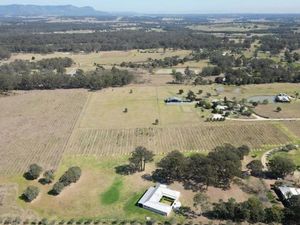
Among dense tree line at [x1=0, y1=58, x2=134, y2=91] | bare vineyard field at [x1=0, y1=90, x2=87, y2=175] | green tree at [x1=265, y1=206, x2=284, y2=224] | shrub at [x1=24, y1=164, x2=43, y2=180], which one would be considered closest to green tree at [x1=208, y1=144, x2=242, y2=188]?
green tree at [x1=265, y1=206, x2=284, y2=224]

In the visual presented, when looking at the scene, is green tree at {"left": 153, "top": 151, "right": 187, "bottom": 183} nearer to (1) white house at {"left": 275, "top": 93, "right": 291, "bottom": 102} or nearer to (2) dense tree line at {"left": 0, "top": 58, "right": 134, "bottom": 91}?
(1) white house at {"left": 275, "top": 93, "right": 291, "bottom": 102}

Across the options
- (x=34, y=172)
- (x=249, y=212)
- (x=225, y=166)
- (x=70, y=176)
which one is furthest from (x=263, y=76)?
(x=34, y=172)

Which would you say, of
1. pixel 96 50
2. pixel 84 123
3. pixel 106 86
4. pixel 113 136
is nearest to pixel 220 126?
pixel 113 136

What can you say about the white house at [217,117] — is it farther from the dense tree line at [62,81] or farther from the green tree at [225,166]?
the dense tree line at [62,81]

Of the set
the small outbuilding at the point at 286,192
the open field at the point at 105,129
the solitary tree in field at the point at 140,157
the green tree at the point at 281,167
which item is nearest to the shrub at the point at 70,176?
the open field at the point at 105,129

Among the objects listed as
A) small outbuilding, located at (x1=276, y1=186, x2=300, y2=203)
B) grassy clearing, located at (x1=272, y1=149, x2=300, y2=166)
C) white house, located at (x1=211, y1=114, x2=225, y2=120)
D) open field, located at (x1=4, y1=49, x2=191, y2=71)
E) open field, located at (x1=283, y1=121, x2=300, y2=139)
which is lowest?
open field, located at (x1=4, y1=49, x2=191, y2=71)

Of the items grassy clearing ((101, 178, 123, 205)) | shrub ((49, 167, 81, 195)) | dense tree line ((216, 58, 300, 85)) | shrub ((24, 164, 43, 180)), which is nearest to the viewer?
grassy clearing ((101, 178, 123, 205))

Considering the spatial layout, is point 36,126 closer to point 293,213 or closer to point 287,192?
point 287,192
